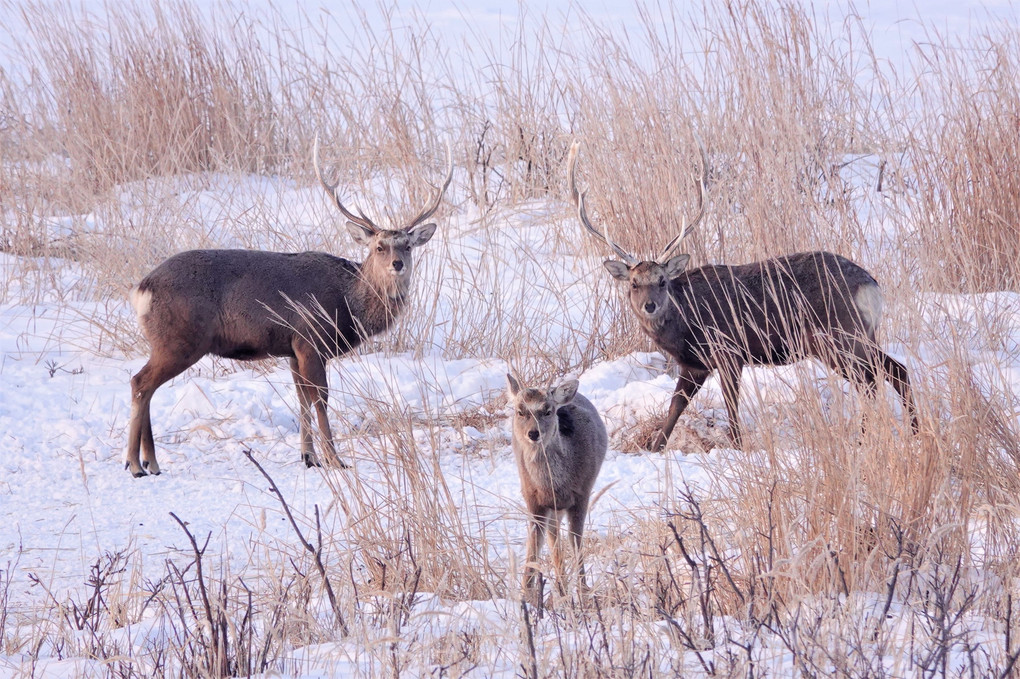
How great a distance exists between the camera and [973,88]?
28.0ft

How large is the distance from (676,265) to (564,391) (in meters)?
2.38

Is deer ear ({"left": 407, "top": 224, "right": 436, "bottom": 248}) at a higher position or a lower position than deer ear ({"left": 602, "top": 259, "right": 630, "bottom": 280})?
higher

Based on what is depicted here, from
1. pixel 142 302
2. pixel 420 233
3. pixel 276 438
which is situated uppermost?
pixel 420 233

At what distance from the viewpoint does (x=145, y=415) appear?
6535 mm

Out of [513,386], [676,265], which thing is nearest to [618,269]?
[676,265]

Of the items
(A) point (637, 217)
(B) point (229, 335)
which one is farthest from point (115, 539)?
(A) point (637, 217)

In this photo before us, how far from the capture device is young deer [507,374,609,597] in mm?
4719

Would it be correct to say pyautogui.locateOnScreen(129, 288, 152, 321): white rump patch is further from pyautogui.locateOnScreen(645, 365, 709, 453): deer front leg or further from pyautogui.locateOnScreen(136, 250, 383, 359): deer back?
pyautogui.locateOnScreen(645, 365, 709, 453): deer front leg

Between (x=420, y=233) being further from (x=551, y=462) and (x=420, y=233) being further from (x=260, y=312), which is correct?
(x=551, y=462)

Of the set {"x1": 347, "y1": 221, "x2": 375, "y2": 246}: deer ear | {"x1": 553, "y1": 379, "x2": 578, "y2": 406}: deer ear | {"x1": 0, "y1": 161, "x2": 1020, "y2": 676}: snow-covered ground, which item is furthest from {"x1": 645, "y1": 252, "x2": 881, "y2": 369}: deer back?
{"x1": 347, "y1": 221, "x2": 375, "y2": 246}: deer ear

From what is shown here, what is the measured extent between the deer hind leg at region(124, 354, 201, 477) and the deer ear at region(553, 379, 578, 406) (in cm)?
269

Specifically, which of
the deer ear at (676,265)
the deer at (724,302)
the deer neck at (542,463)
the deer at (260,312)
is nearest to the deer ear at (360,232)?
the deer at (260,312)

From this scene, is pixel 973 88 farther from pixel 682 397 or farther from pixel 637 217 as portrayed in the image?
pixel 682 397

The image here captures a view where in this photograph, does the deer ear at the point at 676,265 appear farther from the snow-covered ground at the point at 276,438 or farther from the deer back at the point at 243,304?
the deer back at the point at 243,304
